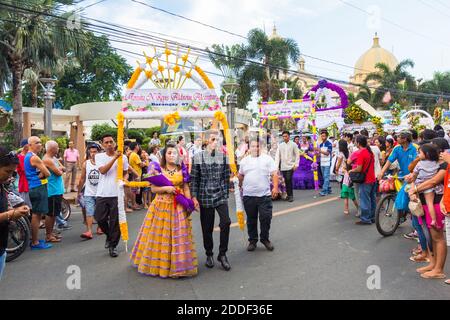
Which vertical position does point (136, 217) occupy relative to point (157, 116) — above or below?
below

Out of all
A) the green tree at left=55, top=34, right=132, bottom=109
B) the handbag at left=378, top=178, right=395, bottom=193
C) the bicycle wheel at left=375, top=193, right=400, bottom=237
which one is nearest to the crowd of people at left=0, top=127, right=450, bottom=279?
the handbag at left=378, top=178, right=395, bottom=193

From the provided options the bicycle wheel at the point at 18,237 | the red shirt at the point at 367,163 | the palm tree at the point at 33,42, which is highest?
the palm tree at the point at 33,42

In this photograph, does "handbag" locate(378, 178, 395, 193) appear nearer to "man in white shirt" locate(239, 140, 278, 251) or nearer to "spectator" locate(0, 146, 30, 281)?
"man in white shirt" locate(239, 140, 278, 251)

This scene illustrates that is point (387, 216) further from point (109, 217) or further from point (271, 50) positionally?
point (271, 50)

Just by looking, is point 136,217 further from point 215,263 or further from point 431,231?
point 431,231

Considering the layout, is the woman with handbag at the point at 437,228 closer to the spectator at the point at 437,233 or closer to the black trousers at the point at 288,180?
the spectator at the point at 437,233

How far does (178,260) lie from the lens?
4879mm

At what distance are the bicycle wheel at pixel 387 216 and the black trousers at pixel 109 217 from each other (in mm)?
4199

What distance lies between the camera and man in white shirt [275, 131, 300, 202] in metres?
10.8

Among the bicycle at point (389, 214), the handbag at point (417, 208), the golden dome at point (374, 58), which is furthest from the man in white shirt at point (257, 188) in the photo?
the golden dome at point (374, 58)

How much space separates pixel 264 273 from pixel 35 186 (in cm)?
395

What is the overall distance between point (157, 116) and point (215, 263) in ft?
7.19

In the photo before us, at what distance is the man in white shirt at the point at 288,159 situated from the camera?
35.3ft
